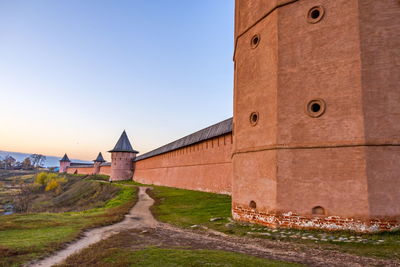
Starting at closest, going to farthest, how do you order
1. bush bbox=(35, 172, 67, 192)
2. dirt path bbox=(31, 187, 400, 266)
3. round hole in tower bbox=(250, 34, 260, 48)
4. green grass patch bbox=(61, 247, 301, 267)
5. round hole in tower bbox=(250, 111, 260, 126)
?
green grass patch bbox=(61, 247, 301, 267) → dirt path bbox=(31, 187, 400, 266) → round hole in tower bbox=(250, 111, 260, 126) → round hole in tower bbox=(250, 34, 260, 48) → bush bbox=(35, 172, 67, 192)

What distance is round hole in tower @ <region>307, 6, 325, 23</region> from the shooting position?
6.97 metres

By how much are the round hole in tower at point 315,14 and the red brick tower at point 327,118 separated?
0.03 m

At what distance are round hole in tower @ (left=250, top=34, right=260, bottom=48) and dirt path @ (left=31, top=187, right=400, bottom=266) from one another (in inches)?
224

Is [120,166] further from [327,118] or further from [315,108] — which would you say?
[327,118]

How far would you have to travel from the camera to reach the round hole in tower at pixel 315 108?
6.68 metres

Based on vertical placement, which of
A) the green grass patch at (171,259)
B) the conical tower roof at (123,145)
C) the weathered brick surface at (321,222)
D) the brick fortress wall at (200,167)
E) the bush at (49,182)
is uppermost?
the conical tower roof at (123,145)

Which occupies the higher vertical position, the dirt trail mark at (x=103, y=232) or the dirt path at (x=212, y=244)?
the dirt path at (x=212, y=244)

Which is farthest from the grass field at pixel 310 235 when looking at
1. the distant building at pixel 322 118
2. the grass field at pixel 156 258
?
the grass field at pixel 156 258

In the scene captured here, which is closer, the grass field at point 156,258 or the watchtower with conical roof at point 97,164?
the grass field at point 156,258

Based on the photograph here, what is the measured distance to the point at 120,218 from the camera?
9.57m

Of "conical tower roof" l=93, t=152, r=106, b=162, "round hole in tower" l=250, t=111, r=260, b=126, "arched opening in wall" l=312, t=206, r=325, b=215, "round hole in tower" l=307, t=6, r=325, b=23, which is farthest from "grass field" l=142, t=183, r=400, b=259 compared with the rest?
"conical tower roof" l=93, t=152, r=106, b=162

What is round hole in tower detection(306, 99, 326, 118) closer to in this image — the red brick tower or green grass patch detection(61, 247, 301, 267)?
the red brick tower

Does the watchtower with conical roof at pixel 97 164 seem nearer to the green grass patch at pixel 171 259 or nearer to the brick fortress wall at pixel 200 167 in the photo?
the brick fortress wall at pixel 200 167

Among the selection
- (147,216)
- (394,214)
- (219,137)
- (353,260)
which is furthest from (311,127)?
(219,137)
